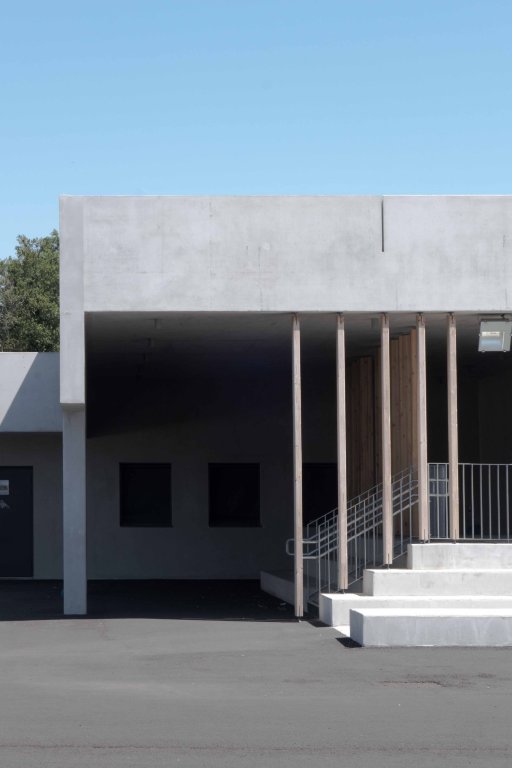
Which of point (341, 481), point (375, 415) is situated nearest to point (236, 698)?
point (341, 481)

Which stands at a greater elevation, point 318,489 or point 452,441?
point 452,441

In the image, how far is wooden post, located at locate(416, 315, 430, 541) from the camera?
56.1 feet

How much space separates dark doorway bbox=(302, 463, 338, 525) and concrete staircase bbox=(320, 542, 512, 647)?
8747 mm

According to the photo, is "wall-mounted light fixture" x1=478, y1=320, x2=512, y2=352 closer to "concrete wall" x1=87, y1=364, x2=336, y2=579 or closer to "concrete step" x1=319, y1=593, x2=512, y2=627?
"concrete step" x1=319, y1=593, x2=512, y2=627

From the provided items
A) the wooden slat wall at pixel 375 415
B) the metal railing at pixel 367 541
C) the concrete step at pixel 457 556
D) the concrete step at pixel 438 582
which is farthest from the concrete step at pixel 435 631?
the wooden slat wall at pixel 375 415

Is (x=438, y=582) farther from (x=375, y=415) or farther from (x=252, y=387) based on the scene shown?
(x=252, y=387)

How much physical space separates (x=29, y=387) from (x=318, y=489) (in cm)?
669

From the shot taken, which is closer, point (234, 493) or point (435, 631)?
point (435, 631)

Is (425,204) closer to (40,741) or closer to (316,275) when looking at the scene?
(316,275)

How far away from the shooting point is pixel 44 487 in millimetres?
25312

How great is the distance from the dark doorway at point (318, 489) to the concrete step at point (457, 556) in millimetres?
8851

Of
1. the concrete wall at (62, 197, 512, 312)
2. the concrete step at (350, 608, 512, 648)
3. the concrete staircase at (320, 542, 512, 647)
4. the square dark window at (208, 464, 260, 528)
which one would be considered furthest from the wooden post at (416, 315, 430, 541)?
the square dark window at (208, 464, 260, 528)

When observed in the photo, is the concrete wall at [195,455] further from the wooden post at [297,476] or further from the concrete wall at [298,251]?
the concrete wall at [298,251]

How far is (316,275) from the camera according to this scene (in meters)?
17.1
